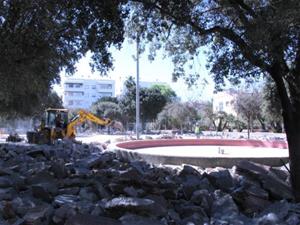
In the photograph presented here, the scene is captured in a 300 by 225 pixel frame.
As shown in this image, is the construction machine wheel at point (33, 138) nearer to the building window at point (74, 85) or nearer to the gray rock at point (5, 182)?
the gray rock at point (5, 182)

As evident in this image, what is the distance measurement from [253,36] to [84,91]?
142 metres

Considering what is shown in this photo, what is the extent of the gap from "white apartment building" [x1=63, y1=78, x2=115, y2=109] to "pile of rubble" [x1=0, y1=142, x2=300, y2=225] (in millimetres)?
132293

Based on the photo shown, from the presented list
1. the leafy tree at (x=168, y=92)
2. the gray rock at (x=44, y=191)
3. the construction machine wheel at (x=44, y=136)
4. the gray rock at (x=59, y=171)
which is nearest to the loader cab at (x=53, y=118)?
the construction machine wheel at (x=44, y=136)

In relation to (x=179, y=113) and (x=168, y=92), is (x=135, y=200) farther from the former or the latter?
(x=168, y=92)

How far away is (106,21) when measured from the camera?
865cm

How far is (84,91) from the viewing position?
5832 inches

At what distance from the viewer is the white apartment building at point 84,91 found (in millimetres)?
144500

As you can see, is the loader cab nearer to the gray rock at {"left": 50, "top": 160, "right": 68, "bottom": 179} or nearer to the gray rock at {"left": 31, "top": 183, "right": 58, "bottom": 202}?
the gray rock at {"left": 50, "top": 160, "right": 68, "bottom": 179}

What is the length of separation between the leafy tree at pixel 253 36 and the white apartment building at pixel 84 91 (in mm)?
132453

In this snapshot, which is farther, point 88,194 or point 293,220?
point 88,194

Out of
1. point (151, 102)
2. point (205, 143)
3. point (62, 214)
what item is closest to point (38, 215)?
point (62, 214)

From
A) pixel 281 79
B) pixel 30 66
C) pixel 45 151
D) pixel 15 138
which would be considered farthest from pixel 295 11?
pixel 15 138

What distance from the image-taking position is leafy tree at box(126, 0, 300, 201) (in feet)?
26.7

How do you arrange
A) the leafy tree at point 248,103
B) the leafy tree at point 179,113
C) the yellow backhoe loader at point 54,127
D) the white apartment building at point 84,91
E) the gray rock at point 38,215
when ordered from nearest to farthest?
the gray rock at point 38,215, the yellow backhoe loader at point 54,127, the leafy tree at point 248,103, the leafy tree at point 179,113, the white apartment building at point 84,91
